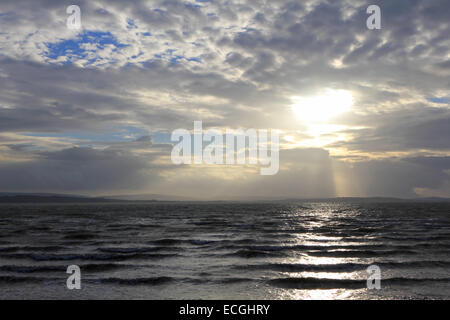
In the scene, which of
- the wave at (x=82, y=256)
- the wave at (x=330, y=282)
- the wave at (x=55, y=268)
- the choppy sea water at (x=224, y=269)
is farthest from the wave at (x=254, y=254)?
the wave at (x=55, y=268)

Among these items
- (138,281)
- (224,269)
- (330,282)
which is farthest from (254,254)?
(138,281)

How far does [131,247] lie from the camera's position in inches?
1216

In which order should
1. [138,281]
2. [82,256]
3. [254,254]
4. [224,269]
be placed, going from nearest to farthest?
[138,281] → [224,269] → [82,256] → [254,254]

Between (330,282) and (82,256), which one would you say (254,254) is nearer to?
(330,282)

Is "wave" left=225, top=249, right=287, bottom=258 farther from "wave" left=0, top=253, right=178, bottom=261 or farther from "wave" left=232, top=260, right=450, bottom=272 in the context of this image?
"wave" left=0, top=253, right=178, bottom=261

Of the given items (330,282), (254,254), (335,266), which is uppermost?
(330,282)

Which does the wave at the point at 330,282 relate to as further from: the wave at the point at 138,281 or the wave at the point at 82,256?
the wave at the point at 82,256

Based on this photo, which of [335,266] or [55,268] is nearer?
[55,268]

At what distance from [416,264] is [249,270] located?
11.0 metres

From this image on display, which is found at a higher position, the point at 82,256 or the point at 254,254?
the point at 82,256

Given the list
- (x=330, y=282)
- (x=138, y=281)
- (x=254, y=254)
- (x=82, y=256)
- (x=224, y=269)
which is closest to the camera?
(x=330, y=282)

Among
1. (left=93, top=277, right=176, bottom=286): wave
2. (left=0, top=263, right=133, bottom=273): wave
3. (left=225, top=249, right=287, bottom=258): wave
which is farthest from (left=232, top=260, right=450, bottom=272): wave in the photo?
(left=0, top=263, right=133, bottom=273): wave
